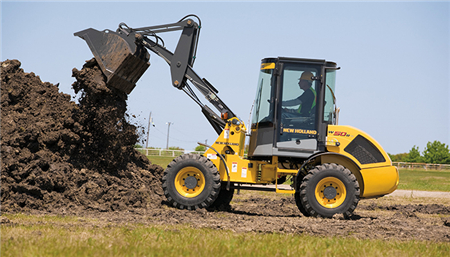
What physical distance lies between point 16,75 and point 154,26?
A: 3.38 meters

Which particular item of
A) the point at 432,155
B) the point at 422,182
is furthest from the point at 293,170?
the point at 432,155

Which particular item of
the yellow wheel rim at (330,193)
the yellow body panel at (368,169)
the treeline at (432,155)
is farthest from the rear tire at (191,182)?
the treeline at (432,155)

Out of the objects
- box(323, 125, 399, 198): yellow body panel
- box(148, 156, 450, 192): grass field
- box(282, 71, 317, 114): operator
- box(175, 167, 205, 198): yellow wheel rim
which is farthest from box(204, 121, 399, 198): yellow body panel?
box(148, 156, 450, 192): grass field

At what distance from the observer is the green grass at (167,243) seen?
526cm

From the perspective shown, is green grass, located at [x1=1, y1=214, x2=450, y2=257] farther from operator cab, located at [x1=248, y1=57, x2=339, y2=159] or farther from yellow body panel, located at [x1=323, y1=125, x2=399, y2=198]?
operator cab, located at [x1=248, y1=57, x2=339, y2=159]

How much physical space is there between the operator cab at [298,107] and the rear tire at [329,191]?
475mm

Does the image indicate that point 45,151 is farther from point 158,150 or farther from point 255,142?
point 158,150

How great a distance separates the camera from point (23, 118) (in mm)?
9844

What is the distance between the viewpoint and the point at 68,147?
9.85 meters

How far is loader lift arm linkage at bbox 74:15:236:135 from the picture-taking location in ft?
33.0

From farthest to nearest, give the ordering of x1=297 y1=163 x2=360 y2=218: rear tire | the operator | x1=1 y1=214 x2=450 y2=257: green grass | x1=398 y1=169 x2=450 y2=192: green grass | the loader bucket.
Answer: x1=398 y1=169 x2=450 y2=192: green grass < the loader bucket < the operator < x1=297 y1=163 x2=360 y2=218: rear tire < x1=1 y1=214 x2=450 y2=257: green grass

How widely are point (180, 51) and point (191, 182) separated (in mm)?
2958

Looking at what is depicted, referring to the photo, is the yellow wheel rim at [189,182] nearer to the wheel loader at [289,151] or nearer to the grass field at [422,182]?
the wheel loader at [289,151]

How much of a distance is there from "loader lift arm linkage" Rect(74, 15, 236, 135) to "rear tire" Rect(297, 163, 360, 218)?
2263 millimetres
